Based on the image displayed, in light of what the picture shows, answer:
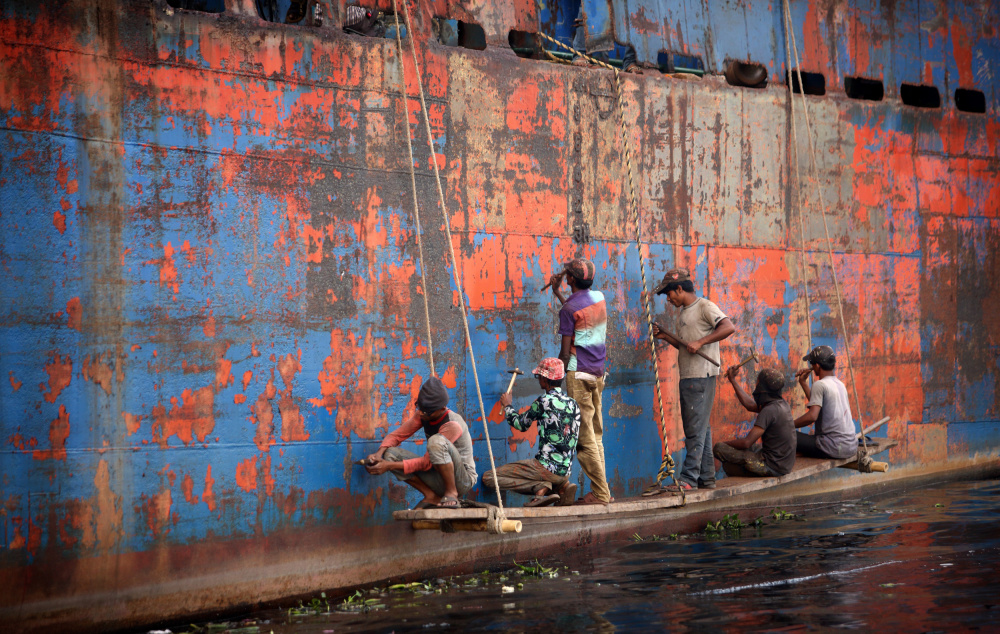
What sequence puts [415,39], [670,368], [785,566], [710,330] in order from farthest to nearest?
1. [670,368]
2. [710,330]
3. [415,39]
4. [785,566]

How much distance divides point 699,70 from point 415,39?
292 cm

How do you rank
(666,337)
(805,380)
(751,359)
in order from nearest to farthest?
(666,337) → (751,359) → (805,380)

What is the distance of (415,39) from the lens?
274 inches

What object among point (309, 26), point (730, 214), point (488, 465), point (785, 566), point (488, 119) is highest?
point (309, 26)

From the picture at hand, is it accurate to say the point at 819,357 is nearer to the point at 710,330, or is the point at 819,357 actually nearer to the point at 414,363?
the point at 710,330

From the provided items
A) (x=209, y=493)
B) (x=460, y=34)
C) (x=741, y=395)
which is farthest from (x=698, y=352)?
(x=209, y=493)

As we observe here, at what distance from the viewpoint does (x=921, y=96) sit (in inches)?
403

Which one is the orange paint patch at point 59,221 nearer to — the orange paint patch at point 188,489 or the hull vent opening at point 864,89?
the orange paint patch at point 188,489

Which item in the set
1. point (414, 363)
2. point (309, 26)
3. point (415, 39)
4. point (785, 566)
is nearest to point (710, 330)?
point (785, 566)

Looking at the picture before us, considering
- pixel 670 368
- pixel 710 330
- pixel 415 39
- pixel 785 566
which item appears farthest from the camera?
pixel 670 368

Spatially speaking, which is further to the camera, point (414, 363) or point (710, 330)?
point (710, 330)

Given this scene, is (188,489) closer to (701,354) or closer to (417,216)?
(417,216)

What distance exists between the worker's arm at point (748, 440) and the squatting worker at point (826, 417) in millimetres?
560

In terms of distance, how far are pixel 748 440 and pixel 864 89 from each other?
4.36 meters
